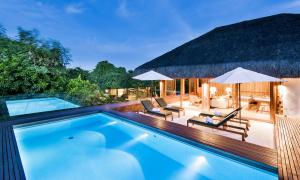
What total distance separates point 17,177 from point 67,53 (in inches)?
729

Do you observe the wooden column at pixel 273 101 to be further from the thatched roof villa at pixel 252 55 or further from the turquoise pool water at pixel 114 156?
the turquoise pool water at pixel 114 156

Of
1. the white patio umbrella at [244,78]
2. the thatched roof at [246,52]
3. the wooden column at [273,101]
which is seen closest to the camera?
the white patio umbrella at [244,78]

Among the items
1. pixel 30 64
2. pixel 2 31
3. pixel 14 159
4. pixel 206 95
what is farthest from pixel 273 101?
pixel 2 31

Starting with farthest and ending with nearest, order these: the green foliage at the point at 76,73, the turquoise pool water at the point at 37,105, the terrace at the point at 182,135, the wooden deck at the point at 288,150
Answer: the green foliage at the point at 76,73 → the turquoise pool water at the point at 37,105 → the terrace at the point at 182,135 → the wooden deck at the point at 288,150

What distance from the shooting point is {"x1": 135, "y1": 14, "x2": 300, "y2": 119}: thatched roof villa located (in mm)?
6988

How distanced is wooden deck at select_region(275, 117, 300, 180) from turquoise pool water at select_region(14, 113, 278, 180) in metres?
0.28

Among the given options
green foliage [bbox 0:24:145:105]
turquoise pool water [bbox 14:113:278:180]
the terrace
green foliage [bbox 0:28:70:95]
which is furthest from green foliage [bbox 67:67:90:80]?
turquoise pool water [bbox 14:113:278:180]

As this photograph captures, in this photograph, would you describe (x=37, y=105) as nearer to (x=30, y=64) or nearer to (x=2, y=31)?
(x=30, y=64)

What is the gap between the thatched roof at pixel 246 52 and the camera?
274 inches

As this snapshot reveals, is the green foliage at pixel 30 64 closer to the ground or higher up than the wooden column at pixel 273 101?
higher up

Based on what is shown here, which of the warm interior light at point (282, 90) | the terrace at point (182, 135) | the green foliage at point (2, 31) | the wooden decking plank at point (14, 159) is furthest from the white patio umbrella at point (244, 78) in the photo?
the green foliage at point (2, 31)

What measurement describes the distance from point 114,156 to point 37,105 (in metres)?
6.05

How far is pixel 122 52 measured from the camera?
1449 inches

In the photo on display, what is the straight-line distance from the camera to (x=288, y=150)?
3.56 metres
